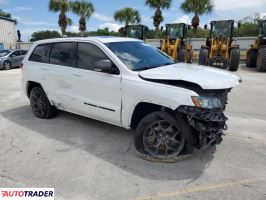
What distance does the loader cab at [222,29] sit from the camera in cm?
1614

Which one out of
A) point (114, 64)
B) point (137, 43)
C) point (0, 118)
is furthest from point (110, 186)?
point (0, 118)

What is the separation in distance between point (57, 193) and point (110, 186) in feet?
2.09

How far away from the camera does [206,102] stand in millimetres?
3529

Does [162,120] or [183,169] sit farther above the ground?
[162,120]

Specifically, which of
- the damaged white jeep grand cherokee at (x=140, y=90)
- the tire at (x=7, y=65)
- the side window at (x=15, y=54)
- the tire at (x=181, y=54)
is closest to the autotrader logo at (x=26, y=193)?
the damaged white jeep grand cherokee at (x=140, y=90)

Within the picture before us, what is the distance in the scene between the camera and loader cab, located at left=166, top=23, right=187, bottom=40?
692 inches

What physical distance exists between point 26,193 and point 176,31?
52.9ft

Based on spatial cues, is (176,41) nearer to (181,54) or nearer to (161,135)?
(181,54)

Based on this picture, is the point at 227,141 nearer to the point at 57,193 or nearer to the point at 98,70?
the point at 98,70

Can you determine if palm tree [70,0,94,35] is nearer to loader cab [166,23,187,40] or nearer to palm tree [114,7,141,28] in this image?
palm tree [114,7,141,28]

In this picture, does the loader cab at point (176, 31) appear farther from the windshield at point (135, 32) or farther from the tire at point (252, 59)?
the tire at point (252, 59)

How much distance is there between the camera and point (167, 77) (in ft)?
12.4

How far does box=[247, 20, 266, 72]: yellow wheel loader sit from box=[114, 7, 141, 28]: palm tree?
2190 centimetres

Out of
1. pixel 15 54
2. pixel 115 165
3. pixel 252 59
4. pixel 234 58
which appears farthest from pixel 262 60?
pixel 15 54
